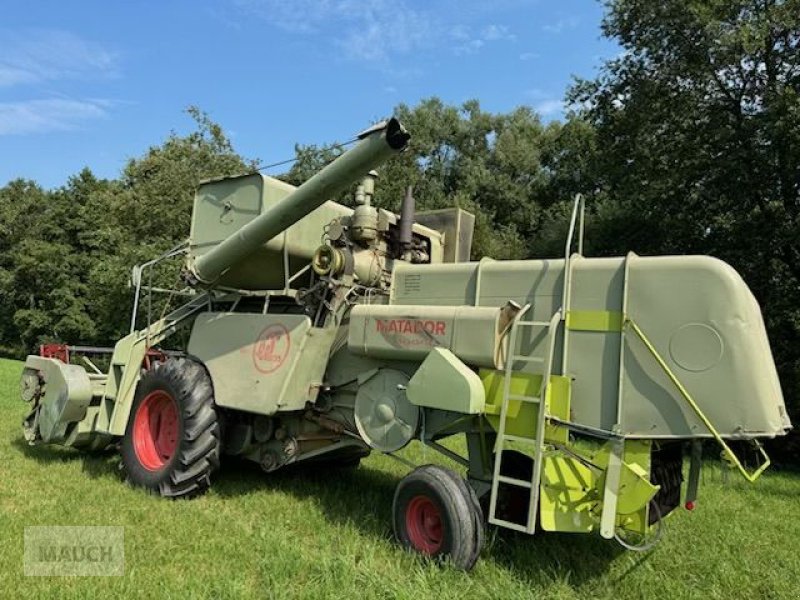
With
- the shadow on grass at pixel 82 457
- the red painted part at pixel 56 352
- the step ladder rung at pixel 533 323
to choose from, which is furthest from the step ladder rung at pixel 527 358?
A: the red painted part at pixel 56 352

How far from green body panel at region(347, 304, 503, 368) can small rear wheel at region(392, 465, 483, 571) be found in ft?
2.89

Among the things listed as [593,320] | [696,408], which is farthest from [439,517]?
[696,408]

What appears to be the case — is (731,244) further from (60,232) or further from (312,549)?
(60,232)

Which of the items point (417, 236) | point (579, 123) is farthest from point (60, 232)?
point (417, 236)

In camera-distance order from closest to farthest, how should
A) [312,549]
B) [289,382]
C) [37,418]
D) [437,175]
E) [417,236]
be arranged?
[312,549] → [289,382] → [417,236] → [37,418] → [437,175]

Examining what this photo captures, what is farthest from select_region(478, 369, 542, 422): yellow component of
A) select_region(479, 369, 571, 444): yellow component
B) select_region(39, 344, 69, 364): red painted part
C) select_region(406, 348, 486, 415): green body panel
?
select_region(39, 344, 69, 364): red painted part

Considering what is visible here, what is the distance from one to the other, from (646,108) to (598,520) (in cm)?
1289

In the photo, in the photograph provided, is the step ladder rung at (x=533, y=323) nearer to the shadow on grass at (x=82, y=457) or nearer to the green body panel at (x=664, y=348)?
the green body panel at (x=664, y=348)

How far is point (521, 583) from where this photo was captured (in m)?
4.38

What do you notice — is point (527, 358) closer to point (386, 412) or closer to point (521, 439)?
point (521, 439)

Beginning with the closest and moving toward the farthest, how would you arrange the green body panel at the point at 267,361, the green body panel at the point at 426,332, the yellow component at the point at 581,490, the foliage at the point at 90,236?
the yellow component at the point at 581,490, the green body panel at the point at 426,332, the green body panel at the point at 267,361, the foliage at the point at 90,236

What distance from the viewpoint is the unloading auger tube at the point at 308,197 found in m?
4.93

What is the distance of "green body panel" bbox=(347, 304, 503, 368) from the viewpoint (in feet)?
16.0

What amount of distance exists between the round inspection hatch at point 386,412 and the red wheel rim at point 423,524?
0.52 m
